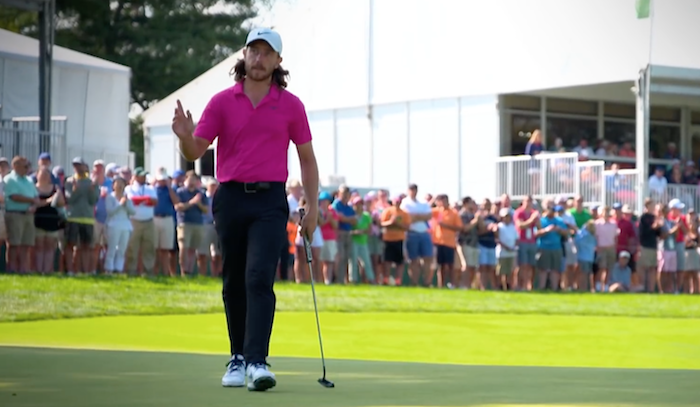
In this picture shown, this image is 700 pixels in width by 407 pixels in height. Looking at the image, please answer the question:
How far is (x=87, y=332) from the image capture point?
1472 cm

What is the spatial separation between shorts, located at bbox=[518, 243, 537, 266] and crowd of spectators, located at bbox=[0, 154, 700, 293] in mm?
25

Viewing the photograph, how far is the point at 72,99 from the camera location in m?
34.7

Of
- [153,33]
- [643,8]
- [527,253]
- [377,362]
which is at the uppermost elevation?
[153,33]

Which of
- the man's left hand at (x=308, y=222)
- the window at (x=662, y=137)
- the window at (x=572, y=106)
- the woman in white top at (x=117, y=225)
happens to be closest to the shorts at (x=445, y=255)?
the woman in white top at (x=117, y=225)

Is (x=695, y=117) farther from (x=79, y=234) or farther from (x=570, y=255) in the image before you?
(x=79, y=234)

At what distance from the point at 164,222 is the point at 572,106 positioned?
1788cm

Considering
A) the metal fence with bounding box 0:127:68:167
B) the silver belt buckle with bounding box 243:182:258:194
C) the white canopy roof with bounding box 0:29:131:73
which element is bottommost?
the silver belt buckle with bounding box 243:182:258:194

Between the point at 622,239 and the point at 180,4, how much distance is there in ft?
90.0

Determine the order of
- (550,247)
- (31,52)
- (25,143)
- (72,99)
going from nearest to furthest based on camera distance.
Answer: (25,143)
(550,247)
(31,52)
(72,99)

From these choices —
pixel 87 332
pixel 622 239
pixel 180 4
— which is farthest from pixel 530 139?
pixel 87 332

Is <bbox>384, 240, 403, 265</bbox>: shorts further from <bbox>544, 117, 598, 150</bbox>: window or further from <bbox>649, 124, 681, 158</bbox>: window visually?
<bbox>649, 124, 681, 158</bbox>: window

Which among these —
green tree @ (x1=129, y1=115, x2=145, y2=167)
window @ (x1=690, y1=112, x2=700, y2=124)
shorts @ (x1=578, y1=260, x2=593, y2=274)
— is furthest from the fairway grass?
green tree @ (x1=129, y1=115, x2=145, y2=167)

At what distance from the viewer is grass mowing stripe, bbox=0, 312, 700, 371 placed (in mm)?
12648

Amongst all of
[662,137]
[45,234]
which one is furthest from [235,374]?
[662,137]
